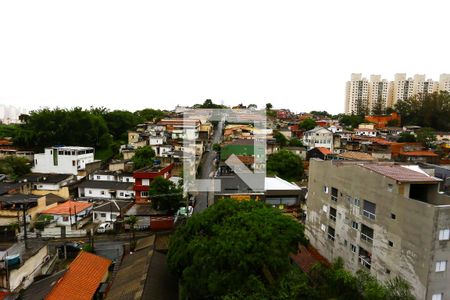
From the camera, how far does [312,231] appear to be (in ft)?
62.2

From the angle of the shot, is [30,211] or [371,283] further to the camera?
[30,211]

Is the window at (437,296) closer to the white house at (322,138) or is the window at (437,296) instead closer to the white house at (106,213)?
the white house at (106,213)

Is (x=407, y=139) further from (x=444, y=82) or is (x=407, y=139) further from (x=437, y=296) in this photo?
(x=444, y=82)

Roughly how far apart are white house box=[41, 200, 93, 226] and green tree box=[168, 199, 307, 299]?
11.3m

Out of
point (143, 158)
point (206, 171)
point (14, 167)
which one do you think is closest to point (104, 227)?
point (143, 158)

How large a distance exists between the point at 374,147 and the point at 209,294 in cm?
3652

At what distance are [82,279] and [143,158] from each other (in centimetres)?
1962

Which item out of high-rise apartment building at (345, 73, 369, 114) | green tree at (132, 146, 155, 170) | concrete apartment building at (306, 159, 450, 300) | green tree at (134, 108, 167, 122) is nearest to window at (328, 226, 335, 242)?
concrete apartment building at (306, 159, 450, 300)

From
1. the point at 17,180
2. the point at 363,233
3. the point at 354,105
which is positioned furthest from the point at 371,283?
the point at 354,105

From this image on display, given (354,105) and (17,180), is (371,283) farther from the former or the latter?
(354,105)

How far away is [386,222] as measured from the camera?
1262cm

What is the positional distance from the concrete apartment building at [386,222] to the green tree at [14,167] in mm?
29184

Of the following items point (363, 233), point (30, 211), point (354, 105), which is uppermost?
point (354, 105)

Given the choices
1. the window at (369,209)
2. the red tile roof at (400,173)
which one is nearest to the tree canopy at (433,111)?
the red tile roof at (400,173)
